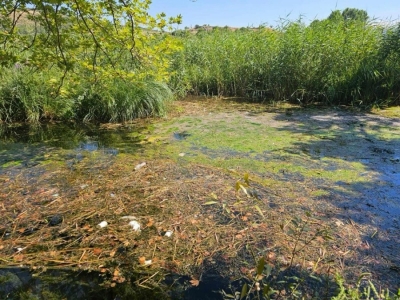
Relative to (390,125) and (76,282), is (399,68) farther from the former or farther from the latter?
(76,282)

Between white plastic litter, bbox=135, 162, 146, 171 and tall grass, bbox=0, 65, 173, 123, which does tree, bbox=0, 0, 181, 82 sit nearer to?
white plastic litter, bbox=135, 162, 146, 171

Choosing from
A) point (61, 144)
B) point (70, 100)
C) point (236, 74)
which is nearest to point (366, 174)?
point (61, 144)

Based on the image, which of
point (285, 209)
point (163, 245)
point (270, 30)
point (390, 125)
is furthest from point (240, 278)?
point (270, 30)

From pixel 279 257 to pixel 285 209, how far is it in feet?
1.88

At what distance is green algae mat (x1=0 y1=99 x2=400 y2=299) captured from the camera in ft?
5.89

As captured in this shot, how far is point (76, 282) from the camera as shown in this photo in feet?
5.72

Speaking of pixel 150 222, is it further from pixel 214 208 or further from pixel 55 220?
pixel 55 220

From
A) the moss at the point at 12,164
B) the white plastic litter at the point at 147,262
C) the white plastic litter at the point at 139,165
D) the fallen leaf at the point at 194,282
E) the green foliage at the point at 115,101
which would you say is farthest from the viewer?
the green foliage at the point at 115,101

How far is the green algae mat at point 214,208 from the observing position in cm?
180

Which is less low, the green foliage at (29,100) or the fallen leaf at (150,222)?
the green foliage at (29,100)

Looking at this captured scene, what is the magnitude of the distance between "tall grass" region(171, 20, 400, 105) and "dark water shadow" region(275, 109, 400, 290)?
2.91ft

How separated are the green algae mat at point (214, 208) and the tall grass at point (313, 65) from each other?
170cm

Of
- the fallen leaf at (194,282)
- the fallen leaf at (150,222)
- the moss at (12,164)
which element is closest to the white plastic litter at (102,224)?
the fallen leaf at (150,222)

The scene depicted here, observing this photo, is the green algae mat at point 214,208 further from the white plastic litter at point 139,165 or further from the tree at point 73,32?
the tree at point 73,32
